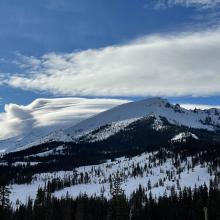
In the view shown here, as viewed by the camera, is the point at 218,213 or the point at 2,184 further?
the point at 218,213

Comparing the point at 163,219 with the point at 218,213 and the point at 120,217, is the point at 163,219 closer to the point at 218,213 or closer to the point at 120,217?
the point at 218,213

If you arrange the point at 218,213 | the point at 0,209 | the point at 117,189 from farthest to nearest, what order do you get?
the point at 218,213 → the point at 117,189 → the point at 0,209

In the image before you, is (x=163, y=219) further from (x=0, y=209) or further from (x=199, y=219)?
(x=0, y=209)

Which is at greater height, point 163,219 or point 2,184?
point 2,184

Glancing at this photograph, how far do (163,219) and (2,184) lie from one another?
89734mm

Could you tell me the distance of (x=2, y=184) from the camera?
414 feet

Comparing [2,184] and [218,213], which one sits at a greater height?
[2,184]

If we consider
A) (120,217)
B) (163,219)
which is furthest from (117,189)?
(163,219)

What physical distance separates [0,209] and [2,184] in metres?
6.21

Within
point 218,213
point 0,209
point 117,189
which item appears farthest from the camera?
point 218,213

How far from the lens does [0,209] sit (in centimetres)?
12388

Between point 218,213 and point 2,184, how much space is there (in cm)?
9422

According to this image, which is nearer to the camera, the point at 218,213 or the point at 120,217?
the point at 120,217

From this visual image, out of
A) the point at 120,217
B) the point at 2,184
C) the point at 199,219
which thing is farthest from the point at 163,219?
the point at 2,184
